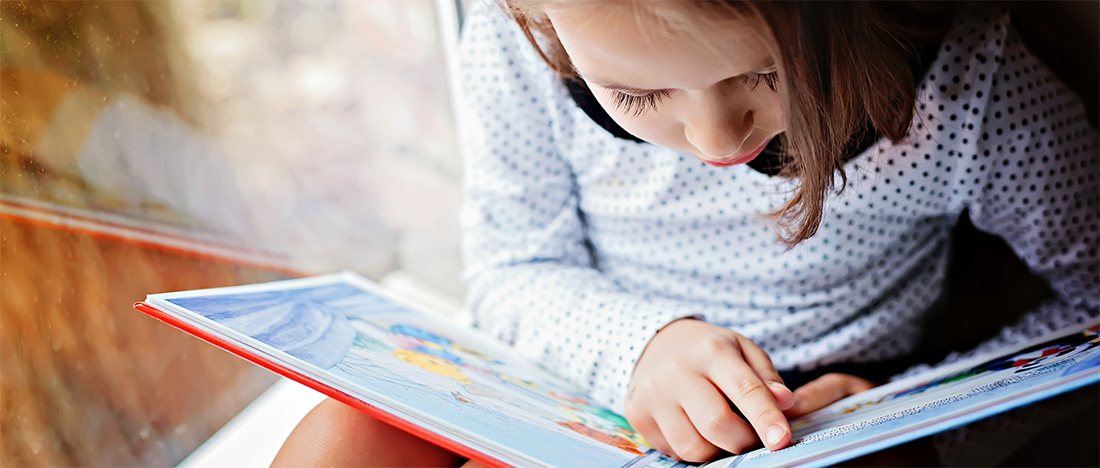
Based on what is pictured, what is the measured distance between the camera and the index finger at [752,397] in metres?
0.45

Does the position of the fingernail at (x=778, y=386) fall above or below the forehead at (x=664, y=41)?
below

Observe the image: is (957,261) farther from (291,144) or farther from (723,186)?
(291,144)

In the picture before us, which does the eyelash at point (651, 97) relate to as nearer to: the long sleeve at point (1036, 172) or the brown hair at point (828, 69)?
the brown hair at point (828, 69)

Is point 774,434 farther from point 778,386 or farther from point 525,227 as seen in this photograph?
point 525,227

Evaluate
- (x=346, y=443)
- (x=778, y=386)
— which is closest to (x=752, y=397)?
(x=778, y=386)

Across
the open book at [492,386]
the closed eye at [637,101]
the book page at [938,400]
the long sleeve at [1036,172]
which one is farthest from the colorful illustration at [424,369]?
the long sleeve at [1036,172]

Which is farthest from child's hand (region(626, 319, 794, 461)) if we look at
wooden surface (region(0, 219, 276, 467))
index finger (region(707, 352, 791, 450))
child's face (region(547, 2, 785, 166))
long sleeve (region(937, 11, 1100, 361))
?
wooden surface (region(0, 219, 276, 467))

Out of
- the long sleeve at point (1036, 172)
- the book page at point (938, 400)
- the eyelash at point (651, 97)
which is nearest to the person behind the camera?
the book page at point (938, 400)

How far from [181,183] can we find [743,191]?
527 millimetres

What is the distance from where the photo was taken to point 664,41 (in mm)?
427

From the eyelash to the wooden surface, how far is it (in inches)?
16.8

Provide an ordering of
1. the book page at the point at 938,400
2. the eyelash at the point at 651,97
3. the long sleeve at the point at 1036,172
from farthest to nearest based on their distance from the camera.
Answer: the long sleeve at the point at 1036,172, the eyelash at the point at 651,97, the book page at the point at 938,400

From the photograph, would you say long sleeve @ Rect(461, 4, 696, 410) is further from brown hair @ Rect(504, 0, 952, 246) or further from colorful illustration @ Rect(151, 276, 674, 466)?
brown hair @ Rect(504, 0, 952, 246)

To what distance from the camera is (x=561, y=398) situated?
628 mm
